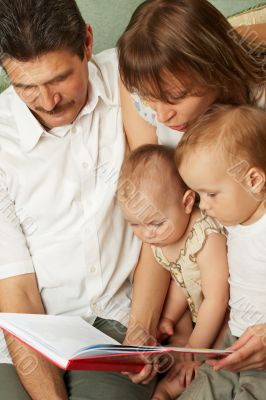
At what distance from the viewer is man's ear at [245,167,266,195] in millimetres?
1365

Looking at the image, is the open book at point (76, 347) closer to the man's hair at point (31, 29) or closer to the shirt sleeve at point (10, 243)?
the shirt sleeve at point (10, 243)

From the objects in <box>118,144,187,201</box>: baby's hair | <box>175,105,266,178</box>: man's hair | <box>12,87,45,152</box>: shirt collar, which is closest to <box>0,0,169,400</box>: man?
<box>12,87,45,152</box>: shirt collar

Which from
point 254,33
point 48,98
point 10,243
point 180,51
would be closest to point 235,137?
point 180,51

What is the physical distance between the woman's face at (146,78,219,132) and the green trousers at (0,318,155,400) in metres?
0.63

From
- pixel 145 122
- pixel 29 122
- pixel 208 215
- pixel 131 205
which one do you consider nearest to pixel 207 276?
pixel 208 215

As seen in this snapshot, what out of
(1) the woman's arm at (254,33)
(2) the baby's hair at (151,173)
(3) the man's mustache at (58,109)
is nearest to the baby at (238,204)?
(2) the baby's hair at (151,173)

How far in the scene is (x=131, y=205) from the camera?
5.10 feet

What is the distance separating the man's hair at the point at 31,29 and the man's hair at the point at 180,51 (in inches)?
5.9

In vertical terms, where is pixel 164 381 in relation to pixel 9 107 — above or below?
below

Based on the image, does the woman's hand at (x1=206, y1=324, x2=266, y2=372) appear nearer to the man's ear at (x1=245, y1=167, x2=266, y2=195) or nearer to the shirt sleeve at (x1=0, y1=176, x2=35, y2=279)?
the man's ear at (x1=245, y1=167, x2=266, y2=195)

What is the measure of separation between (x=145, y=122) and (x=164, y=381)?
657 millimetres

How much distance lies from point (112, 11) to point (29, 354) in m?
1.00

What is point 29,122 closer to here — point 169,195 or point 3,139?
point 3,139

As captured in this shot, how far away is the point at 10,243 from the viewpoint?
168cm
